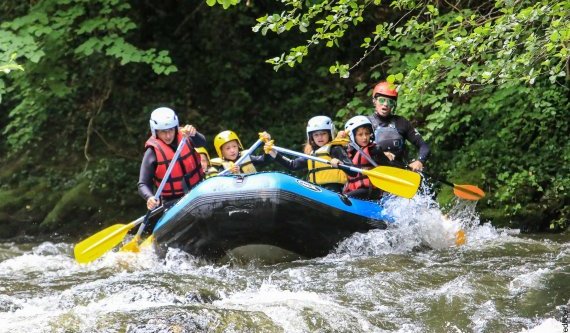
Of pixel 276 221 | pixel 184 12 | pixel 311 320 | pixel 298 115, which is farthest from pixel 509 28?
pixel 184 12

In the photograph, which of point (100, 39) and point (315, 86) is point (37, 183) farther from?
point (315, 86)

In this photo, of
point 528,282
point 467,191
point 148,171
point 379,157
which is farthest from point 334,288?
point 467,191

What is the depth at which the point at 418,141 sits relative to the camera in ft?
25.5

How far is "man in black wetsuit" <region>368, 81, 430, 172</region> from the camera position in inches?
306

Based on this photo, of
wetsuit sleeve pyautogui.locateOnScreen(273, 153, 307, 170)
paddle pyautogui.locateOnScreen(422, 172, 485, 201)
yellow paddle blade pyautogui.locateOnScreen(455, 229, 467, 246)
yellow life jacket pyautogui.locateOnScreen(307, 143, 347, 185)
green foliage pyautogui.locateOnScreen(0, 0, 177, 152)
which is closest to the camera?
yellow paddle blade pyautogui.locateOnScreen(455, 229, 467, 246)

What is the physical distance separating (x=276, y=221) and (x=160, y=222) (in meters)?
1.21

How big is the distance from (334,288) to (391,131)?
8.66ft

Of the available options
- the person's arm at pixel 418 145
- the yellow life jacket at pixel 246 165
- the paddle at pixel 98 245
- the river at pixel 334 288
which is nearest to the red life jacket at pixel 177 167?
the paddle at pixel 98 245

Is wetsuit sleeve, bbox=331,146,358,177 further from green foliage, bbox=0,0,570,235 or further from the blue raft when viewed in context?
green foliage, bbox=0,0,570,235

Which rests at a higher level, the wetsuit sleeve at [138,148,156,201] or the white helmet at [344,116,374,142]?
the white helmet at [344,116,374,142]

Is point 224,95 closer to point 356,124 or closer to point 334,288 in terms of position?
point 356,124

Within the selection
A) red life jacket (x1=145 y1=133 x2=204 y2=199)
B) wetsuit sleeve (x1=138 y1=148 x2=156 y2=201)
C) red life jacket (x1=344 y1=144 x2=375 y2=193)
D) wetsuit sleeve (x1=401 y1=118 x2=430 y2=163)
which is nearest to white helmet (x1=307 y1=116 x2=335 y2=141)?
red life jacket (x1=344 y1=144 x2=375 y2=193)

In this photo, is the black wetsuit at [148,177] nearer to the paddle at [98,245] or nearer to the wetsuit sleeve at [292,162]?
the paddle at [98,245]

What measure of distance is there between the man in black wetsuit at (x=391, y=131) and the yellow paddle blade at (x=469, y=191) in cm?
53
